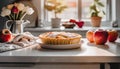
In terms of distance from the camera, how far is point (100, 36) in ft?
5.74

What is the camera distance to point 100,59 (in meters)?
1.38

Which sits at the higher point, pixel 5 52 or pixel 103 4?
pixel 103 4

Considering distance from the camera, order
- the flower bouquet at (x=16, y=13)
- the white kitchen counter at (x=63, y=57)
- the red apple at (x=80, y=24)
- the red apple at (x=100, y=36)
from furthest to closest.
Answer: the red apple at (x=80, y=24)
the flower bouquet at (x=16, y=13)
the red apple at (x=100, y=36)
the white kitchen counter at (x=63, y=57)

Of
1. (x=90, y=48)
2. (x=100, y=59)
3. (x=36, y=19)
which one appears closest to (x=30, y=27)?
(x=36, y=19)

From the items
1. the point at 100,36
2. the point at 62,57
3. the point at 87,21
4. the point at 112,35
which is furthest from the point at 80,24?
the point at 62,57

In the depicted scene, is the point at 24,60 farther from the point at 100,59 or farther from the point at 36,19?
the point at 36,19

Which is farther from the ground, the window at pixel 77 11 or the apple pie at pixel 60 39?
the window at pixel 77 11

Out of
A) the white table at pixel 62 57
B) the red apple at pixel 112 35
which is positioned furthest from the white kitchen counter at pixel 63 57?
the red apple at pixel 112 35

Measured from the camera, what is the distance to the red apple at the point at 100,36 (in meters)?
1.75

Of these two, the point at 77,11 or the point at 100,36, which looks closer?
the point at 100,36

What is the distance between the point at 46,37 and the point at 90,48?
29cm

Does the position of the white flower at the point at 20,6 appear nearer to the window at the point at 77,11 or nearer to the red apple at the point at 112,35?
the red apple at the point at 112,35

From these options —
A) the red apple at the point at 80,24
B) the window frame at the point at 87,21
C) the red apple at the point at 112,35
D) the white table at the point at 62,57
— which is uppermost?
the window frame at the point at 87,21

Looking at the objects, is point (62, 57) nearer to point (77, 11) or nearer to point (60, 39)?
point (60, 39)
